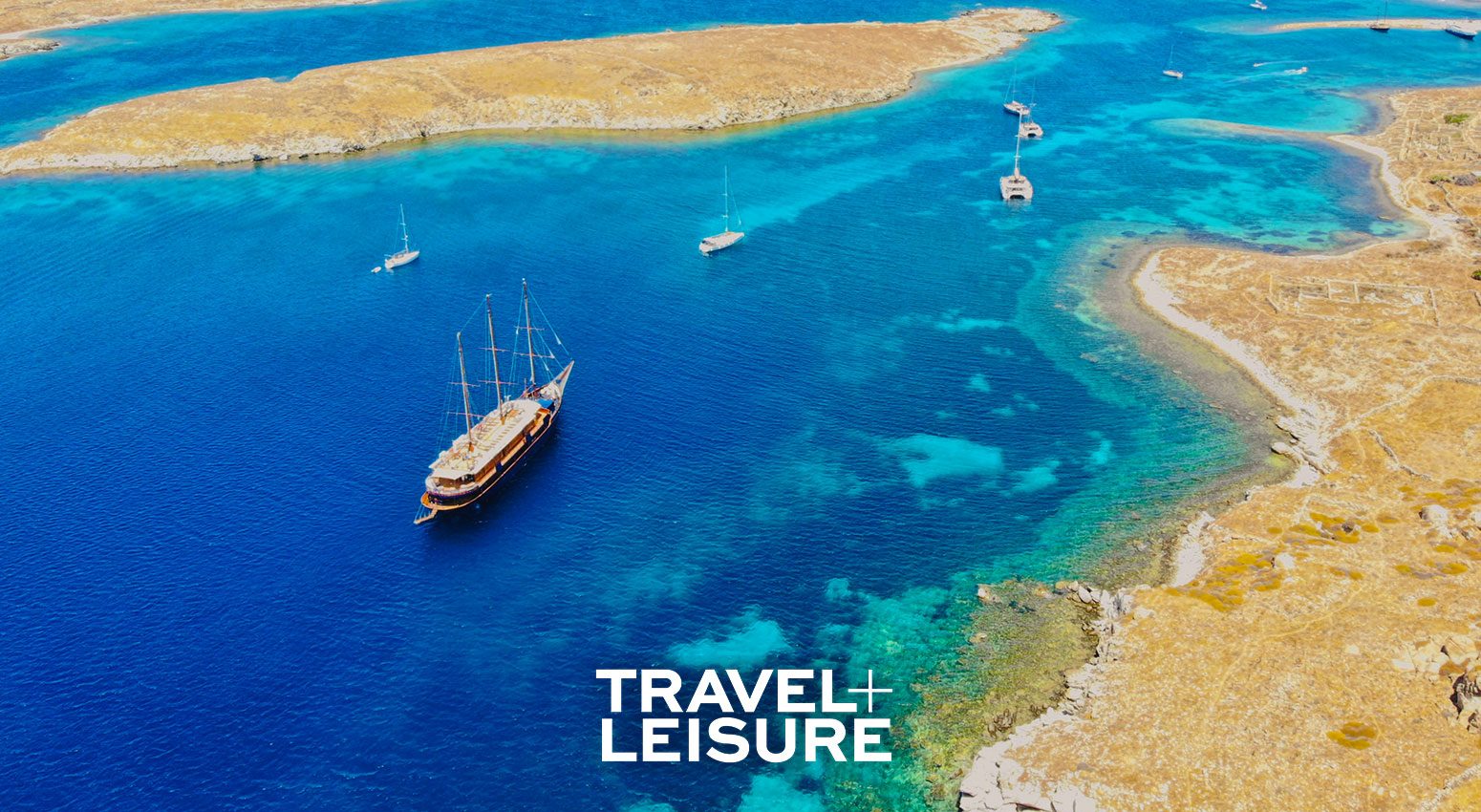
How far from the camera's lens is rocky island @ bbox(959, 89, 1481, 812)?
65.2 metres

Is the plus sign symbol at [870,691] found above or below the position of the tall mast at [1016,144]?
below

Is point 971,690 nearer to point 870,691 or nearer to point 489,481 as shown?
point 870,691

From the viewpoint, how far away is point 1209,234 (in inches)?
5994

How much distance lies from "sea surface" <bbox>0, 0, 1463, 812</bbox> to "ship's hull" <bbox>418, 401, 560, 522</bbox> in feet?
5.31

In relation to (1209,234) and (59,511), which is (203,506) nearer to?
(59,511)

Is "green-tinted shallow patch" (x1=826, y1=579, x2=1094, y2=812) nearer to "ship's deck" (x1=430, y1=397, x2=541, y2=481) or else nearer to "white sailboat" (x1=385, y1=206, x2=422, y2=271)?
"ship's deck" (x1=430, y1=397, x2=541, y2=481)

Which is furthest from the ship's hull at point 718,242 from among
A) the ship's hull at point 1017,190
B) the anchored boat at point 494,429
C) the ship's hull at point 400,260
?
Result: the ship's hull at point 1017,190

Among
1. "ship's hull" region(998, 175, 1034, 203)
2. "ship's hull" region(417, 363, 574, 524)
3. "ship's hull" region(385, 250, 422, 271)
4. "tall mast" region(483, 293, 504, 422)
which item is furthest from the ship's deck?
"ship's hull" region(998, 175, 1034, 203)

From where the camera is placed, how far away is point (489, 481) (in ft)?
319

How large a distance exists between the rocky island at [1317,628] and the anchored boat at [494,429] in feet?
169

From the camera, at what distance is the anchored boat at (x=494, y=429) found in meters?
93.9

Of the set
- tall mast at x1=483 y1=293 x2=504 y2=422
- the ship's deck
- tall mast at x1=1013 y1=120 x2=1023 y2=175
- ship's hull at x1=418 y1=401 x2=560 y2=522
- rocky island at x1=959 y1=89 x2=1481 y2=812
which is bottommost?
rocky island at x1=959 y1=89 x2=1481 y2=812

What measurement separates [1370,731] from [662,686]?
156 ft

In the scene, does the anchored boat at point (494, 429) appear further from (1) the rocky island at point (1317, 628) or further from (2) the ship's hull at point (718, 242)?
(1) the rocky island at point (1317, 628)
